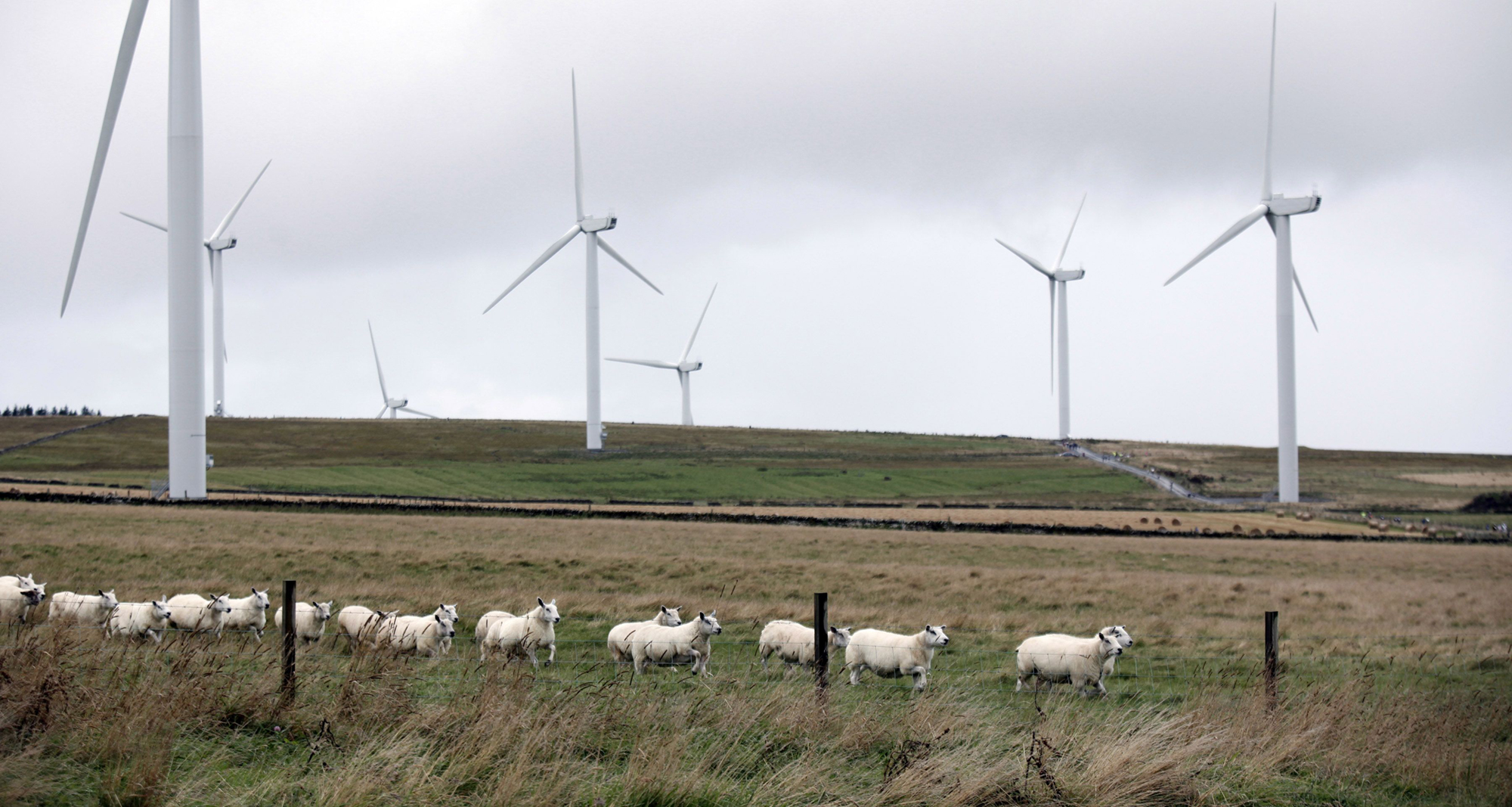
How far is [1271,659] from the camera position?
421 inches

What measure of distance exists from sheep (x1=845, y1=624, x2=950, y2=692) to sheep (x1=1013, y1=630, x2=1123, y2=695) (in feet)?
3.87

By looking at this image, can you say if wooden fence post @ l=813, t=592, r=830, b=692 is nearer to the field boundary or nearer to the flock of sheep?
the flock of sheep

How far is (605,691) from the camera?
9.68 metres

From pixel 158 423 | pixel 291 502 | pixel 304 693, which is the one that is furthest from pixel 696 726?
pixel 158 423

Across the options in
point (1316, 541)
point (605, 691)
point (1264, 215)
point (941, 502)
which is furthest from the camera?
point (1264, 215)

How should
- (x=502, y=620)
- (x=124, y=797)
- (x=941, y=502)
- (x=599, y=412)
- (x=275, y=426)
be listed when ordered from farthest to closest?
1. (x=275, y=426)
2. (x=599, y=412)
3. (x=941, y=502)
4. (x=502, y=620)
5. (x=124, y=797)

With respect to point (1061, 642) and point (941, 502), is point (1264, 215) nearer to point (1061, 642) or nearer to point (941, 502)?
point (941, 502)

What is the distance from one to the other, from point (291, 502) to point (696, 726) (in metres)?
47.7

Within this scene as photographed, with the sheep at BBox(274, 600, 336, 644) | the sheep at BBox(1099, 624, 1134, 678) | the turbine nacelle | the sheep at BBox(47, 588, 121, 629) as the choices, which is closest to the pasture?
the sheep at BBox(1099, 624, 1134, 678)

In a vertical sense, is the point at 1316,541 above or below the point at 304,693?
below

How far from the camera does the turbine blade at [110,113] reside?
36250mm

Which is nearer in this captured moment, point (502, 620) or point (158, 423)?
point (502, 620)

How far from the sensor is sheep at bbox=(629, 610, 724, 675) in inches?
596

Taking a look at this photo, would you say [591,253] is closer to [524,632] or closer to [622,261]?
[622,261]
